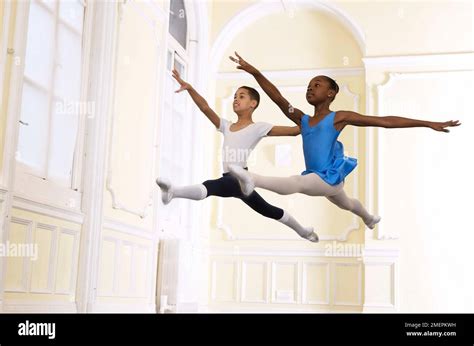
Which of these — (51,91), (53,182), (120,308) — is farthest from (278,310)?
(51,91)

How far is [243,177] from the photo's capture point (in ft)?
14.0

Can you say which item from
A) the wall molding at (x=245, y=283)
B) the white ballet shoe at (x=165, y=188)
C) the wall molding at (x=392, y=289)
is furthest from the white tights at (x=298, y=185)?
the wall molding at (x=245, y=283)

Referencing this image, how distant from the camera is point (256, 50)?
9.61m

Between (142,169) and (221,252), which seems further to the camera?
(221,252)

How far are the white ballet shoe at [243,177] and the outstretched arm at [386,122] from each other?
65 cm

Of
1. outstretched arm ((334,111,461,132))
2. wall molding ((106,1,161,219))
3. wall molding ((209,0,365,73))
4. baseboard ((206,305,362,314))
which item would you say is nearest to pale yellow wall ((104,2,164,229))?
wall molding ((106,1,161,219))

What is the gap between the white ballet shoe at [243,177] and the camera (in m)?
4.27

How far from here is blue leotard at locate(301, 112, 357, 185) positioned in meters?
4.54

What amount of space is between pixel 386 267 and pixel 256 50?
309cm

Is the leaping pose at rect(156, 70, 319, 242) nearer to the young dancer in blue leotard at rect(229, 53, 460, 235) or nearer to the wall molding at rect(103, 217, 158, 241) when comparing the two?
the young dancer in blue leotard at rect(229, 53, 460, 235)

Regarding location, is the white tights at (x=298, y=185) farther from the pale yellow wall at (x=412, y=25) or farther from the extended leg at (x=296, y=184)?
the pale yellow wall at (x=412, y=25)

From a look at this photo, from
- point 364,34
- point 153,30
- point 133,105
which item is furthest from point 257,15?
point 133,105

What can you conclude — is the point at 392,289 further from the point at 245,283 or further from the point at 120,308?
the point at 120,308
